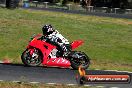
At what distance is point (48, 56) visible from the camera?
19188mm

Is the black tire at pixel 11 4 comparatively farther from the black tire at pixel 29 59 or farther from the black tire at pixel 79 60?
the black tire at pixel 79 60

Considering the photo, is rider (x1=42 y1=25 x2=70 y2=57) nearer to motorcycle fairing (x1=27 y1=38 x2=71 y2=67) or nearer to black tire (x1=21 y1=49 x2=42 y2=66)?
motorcycle fairing (x1=27 y1=38 x2=71 y2=67)

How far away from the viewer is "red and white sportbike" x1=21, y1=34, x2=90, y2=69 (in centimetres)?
1894

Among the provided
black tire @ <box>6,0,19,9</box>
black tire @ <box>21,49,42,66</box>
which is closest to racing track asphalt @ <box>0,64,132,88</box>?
black tire @ <box>21,49,42,66</box>

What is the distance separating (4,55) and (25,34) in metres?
7.85

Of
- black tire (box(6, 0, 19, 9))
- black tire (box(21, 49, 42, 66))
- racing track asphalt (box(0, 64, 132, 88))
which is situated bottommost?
racing track asphalt (box(0, 64, 132, 88))

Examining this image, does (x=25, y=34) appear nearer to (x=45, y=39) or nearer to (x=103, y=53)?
(x=103, y=53)

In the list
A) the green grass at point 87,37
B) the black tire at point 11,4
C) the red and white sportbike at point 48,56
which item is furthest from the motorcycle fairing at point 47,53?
the black tire at point 11,4

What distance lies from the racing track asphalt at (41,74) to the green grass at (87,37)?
3157 mm

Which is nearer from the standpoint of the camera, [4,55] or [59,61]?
[59,61]

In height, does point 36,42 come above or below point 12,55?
above

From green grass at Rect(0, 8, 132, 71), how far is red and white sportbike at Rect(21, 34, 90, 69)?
217cm

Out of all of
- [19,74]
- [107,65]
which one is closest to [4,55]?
[107,65]

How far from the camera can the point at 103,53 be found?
27.5 m
